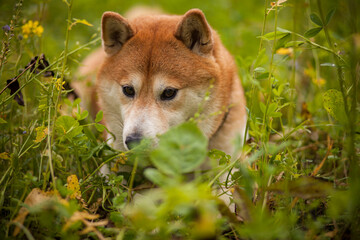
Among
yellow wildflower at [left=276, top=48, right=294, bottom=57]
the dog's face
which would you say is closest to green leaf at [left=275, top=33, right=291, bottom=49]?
yellow wildflower at [left=276, top=48, right=294, bottom=57]

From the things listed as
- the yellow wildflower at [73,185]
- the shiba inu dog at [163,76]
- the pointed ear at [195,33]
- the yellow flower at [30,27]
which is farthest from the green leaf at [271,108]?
the yellow flower at [30,27]

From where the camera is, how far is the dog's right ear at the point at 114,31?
2.50 metres

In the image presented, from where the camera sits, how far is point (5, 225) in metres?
1.58

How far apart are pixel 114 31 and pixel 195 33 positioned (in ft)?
1.97

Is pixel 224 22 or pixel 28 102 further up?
pixel 224 22

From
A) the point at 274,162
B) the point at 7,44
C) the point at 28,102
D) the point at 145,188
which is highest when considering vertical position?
the point at 7,44

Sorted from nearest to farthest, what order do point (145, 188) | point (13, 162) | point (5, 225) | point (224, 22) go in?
point (5, 225)
point (13, 162)
point (145, 188)
point (224, 22)

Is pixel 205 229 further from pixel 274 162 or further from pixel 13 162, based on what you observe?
pixel 13 162

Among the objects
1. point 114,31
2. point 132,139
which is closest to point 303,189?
point 132,139

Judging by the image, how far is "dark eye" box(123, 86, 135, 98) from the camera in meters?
2.51

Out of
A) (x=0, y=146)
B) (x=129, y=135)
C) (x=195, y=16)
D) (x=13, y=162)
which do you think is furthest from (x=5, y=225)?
(x=195, y=16)

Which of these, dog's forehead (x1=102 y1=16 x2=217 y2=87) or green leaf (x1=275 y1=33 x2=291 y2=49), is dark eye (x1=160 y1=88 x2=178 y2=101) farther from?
green leaf (x1=275 y1=33 x2=291 y2=49)

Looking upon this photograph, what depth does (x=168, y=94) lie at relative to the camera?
2.45m

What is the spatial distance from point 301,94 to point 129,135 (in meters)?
1.85
